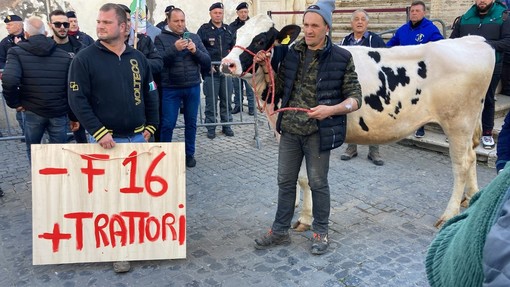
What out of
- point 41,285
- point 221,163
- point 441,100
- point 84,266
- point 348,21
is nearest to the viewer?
point 41,285

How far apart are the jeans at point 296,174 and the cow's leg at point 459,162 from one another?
145 centimetres

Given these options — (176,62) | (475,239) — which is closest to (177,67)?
(176,62)

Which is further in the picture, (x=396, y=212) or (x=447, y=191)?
(x=447, y=191)

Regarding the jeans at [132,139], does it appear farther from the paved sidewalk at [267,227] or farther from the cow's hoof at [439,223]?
the cow's hoof at [439,223]

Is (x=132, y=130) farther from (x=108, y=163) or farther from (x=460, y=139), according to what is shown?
(x=460, y=139)

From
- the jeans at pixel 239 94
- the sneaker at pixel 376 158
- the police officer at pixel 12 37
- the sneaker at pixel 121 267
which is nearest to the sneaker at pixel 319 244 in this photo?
the sneaker at pixel 121 267

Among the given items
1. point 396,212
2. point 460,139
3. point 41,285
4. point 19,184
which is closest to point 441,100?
point 460,139

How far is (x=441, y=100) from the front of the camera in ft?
15.7

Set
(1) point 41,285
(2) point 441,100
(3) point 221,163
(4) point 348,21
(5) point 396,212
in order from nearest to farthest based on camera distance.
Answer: (1) point 41,285 < (2) point 441,100 < (5) point 396,212 < (3) point 221,163 < (4) point 348,21

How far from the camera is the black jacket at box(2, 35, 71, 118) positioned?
17.0 ft

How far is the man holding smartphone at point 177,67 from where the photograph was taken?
256 inches

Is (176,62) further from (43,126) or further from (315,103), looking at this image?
(315,103)

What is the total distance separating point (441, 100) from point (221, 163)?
11.6ft

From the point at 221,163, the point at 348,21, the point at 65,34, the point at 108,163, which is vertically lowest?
the point at 221,163
